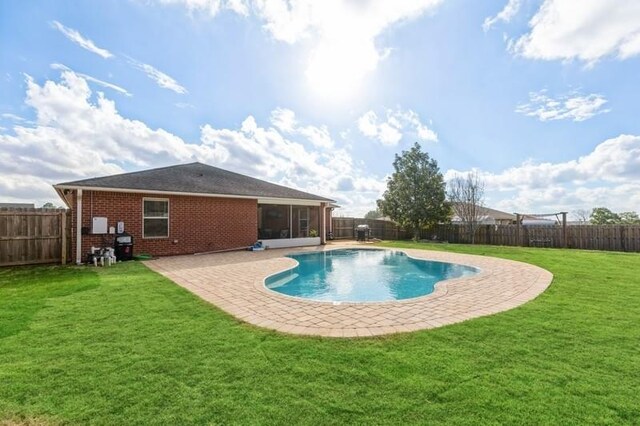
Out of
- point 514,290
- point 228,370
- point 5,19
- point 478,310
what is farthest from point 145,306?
point 5,19

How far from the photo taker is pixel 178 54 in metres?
12.8

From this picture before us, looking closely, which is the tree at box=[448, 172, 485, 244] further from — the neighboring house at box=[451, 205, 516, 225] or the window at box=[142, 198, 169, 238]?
the window at box=[142, 198, 169, 238]

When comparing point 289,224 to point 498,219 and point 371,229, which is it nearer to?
point 371,229

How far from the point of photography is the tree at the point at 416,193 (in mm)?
23828

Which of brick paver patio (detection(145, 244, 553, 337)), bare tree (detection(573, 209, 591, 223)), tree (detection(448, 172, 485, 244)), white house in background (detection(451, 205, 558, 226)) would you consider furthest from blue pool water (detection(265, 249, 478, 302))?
bare tree (detection(573, 209, 591, 223))

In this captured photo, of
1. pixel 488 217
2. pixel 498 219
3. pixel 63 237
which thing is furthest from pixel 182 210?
pixel 498 219

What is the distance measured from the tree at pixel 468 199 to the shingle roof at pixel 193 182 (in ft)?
36.8

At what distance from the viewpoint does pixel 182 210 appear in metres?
13.8

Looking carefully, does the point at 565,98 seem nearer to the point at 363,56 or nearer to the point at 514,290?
the point at 363,56

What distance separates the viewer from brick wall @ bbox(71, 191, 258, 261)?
38.5 feet

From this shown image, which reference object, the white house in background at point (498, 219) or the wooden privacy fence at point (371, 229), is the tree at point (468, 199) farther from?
the wooden privacy fence at point (371, 229)

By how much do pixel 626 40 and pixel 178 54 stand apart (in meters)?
16.0

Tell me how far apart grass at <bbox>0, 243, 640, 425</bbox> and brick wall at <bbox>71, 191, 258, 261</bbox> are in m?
7.17

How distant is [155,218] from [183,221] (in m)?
1.09
